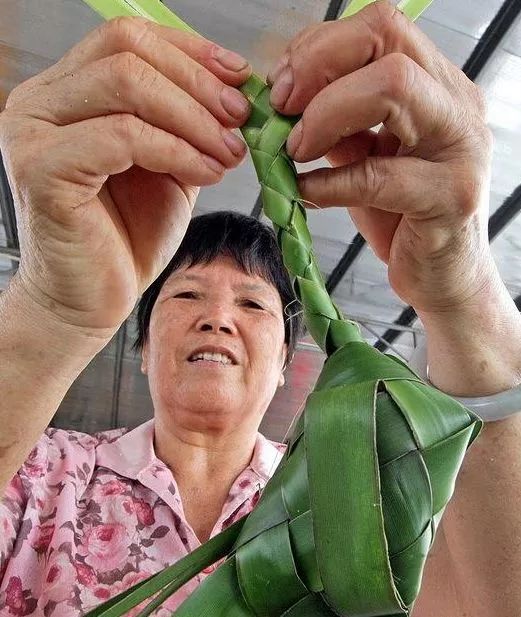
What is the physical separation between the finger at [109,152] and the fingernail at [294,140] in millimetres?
63

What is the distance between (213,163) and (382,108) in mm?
131

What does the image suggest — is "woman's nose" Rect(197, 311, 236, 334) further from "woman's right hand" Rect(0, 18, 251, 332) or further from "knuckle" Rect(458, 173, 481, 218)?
"knuckle" Rect(458, 173, 481, 218)

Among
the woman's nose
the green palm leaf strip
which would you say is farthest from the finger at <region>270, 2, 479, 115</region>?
the woman's nose

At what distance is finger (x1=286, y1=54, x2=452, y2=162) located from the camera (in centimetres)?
46

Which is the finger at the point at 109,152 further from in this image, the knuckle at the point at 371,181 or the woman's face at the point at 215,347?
the woman's face at the point at 215,347

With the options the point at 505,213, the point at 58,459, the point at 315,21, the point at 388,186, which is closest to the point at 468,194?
the point at 388,186

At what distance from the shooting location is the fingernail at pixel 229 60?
0.53 m

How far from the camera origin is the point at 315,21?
2254 mm

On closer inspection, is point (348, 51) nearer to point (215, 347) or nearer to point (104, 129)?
point (104, 129)

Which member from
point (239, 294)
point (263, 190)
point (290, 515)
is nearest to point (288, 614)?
point (290, 515)

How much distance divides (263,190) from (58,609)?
1.52 feet

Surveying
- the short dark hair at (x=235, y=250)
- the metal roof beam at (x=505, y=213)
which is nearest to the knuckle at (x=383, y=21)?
the short dark hair at (x=235, y=250)

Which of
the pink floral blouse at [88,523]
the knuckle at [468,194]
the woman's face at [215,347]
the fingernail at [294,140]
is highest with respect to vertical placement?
the knuckle at [468,194]

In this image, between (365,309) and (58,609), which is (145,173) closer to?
(58,609)
